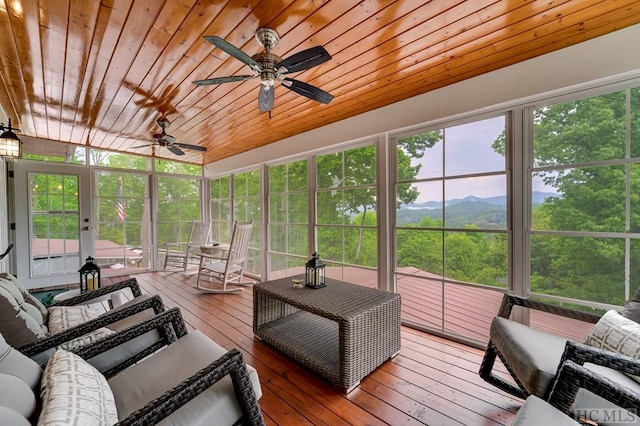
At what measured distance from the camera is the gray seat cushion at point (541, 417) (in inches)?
36.9

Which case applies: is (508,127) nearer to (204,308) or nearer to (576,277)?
(576,277)

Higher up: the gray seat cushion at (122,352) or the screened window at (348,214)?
the screened window at (348,214)

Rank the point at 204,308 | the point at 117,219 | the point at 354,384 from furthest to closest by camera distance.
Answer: the point at 117,219 → the point at 204,308 → the point at 354,384

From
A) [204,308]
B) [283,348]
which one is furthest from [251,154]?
[283,348]

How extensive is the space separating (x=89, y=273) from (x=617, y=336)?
3551 mm

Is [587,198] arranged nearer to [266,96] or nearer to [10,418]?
[266,96]

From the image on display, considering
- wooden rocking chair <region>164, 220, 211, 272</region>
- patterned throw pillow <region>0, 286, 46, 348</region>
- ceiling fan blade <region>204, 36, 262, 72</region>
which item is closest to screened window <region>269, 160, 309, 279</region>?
wooden rocking chair <region>164, 220, 211, 272</region>

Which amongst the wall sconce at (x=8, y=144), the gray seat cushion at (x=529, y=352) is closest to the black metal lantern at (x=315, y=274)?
the gray seat cushion at (x=529, y=352)

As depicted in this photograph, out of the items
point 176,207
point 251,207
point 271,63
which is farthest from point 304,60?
point 176,207

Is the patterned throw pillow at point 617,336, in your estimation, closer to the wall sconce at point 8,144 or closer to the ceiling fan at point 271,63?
the ceiling fan at point 271,63

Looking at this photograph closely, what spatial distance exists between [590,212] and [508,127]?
839mm

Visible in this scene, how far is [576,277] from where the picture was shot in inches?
76.5

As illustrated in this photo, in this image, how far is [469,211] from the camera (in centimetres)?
242

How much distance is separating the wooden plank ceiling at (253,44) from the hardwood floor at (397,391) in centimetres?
231
